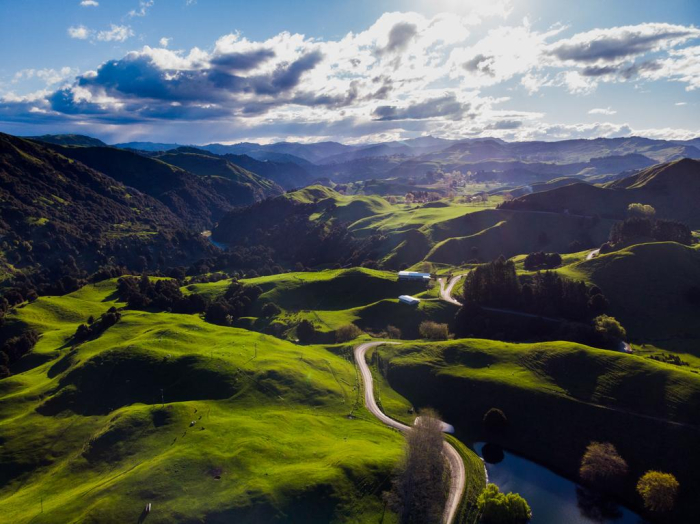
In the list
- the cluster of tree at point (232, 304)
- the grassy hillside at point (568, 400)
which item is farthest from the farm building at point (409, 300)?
the cluster of tree at point (232, 304)

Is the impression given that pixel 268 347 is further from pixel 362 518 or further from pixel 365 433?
pixel 362 518

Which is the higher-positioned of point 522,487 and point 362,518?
point 362,518

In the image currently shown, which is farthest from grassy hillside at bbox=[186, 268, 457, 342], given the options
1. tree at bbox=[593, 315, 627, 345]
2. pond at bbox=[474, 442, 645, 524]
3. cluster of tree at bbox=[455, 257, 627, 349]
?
pond at bbox=[474, 442, 645, 524]

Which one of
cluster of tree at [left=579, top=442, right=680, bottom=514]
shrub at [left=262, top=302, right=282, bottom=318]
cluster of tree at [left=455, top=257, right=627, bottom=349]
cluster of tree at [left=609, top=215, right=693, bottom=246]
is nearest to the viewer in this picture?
cluster of tree at [left=579, top=442, right=680, bottom=514]

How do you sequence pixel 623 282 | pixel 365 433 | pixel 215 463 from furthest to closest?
pixel 623 282 → pixel 365 433 → pixel 215 463

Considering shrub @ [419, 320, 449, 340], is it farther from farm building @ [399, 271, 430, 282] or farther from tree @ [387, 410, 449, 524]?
tree @ [387, 410, 449, 524]

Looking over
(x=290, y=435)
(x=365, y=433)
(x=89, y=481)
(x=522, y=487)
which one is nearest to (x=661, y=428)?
(x=522, y=487)

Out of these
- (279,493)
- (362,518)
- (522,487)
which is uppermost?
(279,493)
